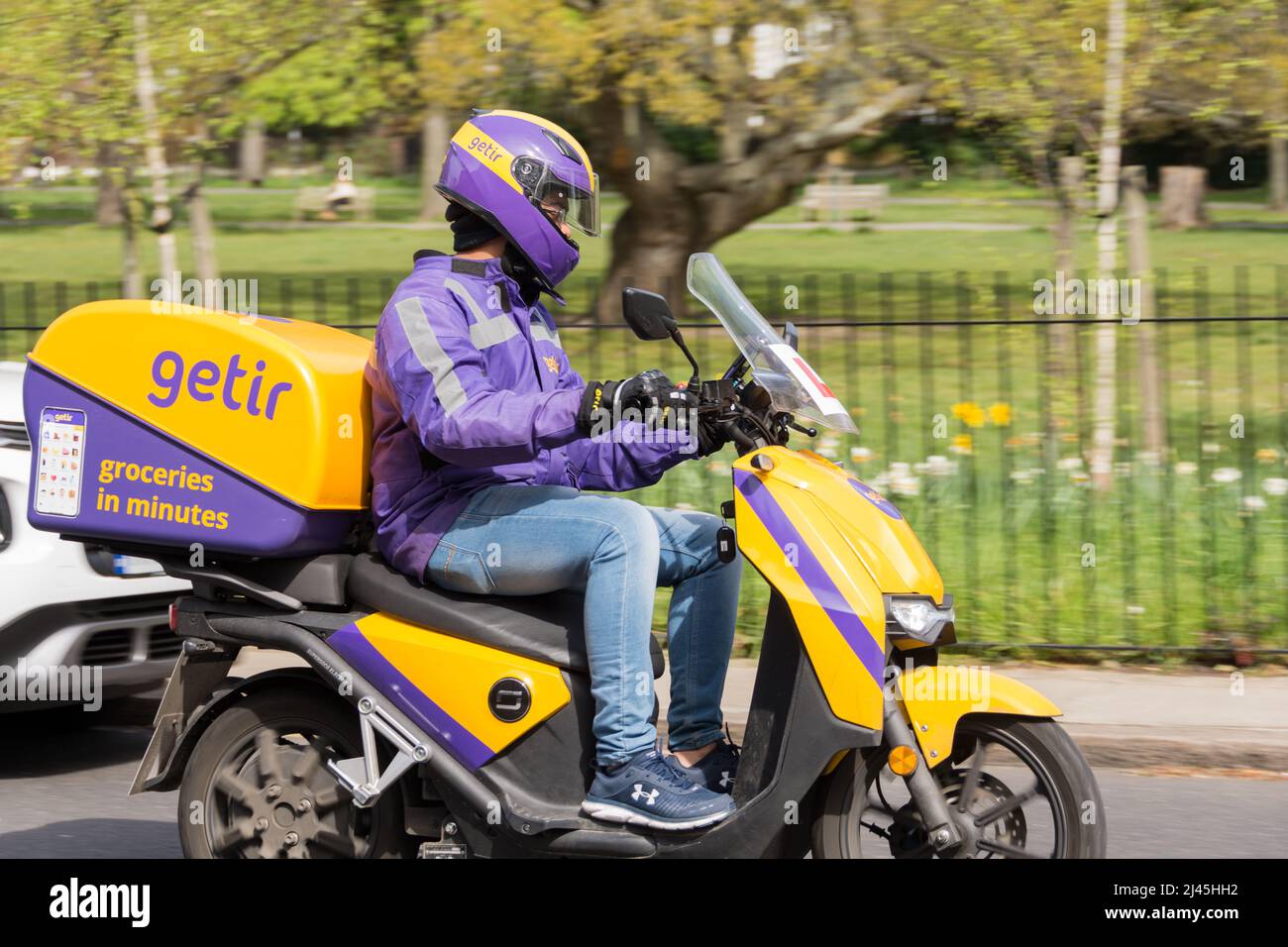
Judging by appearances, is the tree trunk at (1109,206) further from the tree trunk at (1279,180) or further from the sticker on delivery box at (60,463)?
the tree trunk at (1279,180)

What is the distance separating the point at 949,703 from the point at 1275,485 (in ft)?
15.2

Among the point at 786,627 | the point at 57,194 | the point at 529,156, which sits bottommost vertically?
the point at 57,194

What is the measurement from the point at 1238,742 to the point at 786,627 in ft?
8.21

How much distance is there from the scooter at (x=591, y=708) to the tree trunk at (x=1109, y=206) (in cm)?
478

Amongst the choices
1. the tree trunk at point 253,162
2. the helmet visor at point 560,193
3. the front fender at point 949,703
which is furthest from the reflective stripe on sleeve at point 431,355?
the tree trunk at point 253,162

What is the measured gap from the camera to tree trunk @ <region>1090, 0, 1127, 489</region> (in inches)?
333

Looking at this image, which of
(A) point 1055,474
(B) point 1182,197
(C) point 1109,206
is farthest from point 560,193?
(B) point 1182,197

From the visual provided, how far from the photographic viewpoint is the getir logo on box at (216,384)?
3943 mm

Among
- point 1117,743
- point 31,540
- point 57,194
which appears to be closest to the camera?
point 31,540

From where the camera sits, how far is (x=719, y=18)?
1181 centimetres

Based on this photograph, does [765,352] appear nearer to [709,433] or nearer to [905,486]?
[709,433]

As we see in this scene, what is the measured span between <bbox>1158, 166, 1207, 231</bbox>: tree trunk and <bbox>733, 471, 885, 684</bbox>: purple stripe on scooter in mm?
24675
